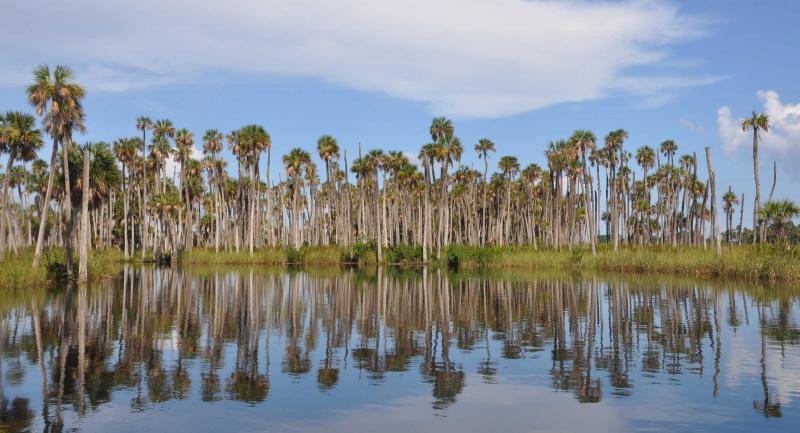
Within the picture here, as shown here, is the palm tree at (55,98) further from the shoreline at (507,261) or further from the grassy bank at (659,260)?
the grassy bank at (659,260)

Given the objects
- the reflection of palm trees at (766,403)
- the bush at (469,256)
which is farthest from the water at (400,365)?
the bush at (469,256)

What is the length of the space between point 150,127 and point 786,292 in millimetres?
78366

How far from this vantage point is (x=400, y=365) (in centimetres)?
1628

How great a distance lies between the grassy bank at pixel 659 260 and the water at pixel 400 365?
12551 millimetres

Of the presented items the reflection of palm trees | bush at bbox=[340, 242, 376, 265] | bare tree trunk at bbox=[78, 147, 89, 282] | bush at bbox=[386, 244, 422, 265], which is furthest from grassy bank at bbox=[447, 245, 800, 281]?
bare tree trunk at bbox=[78, 147, 89, 282]

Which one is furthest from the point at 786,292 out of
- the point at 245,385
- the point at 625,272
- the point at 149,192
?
the point at 149,192

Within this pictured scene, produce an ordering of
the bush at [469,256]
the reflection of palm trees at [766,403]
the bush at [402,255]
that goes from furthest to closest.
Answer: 1. the bush at [402,255]
2. the bush at [469,256]
3. the reflection of palm trees at [766,403]

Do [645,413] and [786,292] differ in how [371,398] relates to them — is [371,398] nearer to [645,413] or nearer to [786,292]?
[645,413]

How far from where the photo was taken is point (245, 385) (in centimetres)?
1412

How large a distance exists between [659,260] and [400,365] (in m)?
42.0

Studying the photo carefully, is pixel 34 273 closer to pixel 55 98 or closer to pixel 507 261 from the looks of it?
pixel 55 98

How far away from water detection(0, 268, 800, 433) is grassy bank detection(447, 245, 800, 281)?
12.6 metres


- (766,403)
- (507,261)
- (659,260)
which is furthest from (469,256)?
(766,403)

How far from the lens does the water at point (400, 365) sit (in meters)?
11.7
